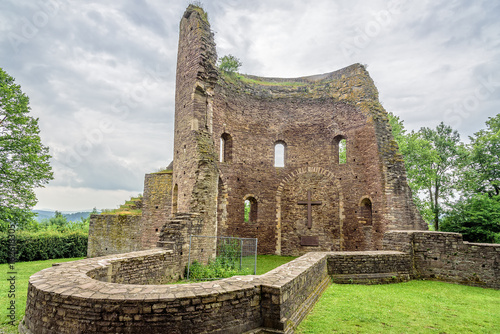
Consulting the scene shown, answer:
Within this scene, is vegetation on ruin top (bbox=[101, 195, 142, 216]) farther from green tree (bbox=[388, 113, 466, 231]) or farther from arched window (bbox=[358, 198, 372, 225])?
green tree (bbox=[388, 113, 466, 231])

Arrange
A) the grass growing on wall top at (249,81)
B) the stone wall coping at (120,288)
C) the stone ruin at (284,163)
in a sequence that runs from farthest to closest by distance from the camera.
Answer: the grass growing on wall top at (249,81), the stone ruin at (284,163), the stone wall coping at (120,288)

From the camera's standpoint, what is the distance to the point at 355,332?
199 inches

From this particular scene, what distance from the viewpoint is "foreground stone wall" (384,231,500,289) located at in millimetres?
9289

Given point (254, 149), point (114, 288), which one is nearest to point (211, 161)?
point (254, 149)

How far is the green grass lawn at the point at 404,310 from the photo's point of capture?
17.7 ft

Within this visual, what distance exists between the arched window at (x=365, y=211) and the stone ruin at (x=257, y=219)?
0.05 m

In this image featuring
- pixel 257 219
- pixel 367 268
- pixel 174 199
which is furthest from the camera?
pixel 257 219

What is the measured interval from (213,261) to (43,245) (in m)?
12.8

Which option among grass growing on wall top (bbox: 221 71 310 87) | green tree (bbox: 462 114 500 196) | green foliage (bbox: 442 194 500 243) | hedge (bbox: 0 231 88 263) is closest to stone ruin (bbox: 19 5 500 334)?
grass growing on wall top (bbox: 221 71 310 87)

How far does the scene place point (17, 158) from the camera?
13.4m

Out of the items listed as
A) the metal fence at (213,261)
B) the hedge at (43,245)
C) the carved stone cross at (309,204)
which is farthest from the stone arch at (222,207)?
the hedge at (43,245)

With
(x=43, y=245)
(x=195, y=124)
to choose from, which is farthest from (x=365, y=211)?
(x=43, y=245)

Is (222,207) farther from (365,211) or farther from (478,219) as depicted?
(478,219)

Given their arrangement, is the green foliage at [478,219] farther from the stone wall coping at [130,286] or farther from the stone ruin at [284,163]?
the stone wall coping at [130,286]
